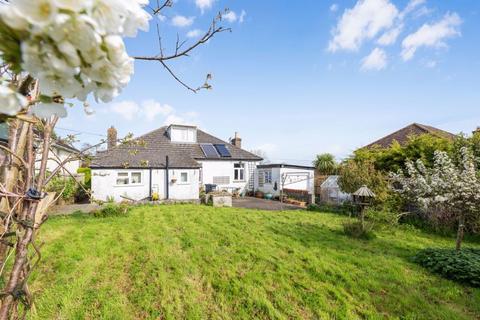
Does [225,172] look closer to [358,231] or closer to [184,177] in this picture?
[184,177]

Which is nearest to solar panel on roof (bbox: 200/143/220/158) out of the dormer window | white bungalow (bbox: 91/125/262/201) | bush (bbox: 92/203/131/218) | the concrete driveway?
white bungalow (bbox: 91/125/262/201)

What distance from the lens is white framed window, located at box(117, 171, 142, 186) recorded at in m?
15.7

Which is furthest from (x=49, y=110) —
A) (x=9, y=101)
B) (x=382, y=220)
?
(x=382, y=220)

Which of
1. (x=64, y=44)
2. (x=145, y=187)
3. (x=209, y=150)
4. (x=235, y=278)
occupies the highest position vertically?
(x=209, y=150)

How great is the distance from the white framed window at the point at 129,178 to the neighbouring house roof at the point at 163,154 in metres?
0.73

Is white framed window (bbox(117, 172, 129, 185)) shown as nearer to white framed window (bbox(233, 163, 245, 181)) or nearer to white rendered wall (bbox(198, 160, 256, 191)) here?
white rendered wall (bbox(198, 160, 256, 191))

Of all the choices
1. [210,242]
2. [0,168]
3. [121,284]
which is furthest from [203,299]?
[0,168]

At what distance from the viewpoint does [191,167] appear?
698 inches

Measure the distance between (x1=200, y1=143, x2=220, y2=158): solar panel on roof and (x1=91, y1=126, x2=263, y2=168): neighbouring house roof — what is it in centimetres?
31

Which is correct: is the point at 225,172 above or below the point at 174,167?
below

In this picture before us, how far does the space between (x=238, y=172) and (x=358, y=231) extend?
14.7 m

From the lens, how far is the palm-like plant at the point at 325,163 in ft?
80.0

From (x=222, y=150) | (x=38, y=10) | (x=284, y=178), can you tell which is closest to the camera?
(x=38, y=10)

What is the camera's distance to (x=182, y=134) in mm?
21516
